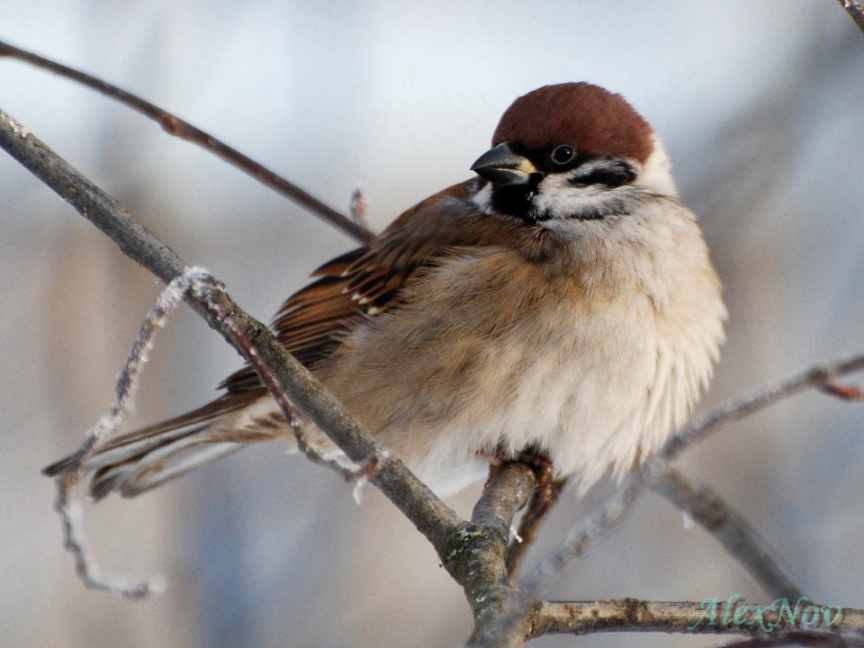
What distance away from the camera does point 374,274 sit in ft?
9.44

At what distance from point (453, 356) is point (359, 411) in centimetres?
Result: 36

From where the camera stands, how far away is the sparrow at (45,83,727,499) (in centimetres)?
242

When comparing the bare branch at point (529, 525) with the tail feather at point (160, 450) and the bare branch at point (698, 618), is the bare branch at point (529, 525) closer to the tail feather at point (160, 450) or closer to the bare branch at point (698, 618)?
the bare branch at point (698, 618)

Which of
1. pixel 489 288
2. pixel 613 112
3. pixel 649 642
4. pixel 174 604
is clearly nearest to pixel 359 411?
pixel 489 288

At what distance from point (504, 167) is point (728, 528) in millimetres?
1150

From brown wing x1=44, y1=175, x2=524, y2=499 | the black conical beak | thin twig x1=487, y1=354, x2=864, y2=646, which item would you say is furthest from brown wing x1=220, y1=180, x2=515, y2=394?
thin twig x1=487, y1=354, x2=864, y2=646

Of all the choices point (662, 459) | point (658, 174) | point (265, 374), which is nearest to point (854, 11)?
point (662, 459)

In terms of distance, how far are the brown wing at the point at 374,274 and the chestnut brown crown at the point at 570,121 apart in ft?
0.88

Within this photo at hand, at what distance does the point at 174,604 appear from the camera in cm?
364

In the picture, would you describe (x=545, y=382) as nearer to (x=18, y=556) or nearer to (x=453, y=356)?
(x=453, y=356)

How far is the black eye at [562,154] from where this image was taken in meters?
2.65

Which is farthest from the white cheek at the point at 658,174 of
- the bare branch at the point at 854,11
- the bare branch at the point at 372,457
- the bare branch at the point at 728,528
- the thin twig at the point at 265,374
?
the thin twig at the point at 265,374

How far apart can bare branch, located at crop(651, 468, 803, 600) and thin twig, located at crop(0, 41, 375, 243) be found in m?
1.19

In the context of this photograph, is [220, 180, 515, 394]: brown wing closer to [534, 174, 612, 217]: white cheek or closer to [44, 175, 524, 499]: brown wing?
[44, 175, 524, 499]: brown wing
